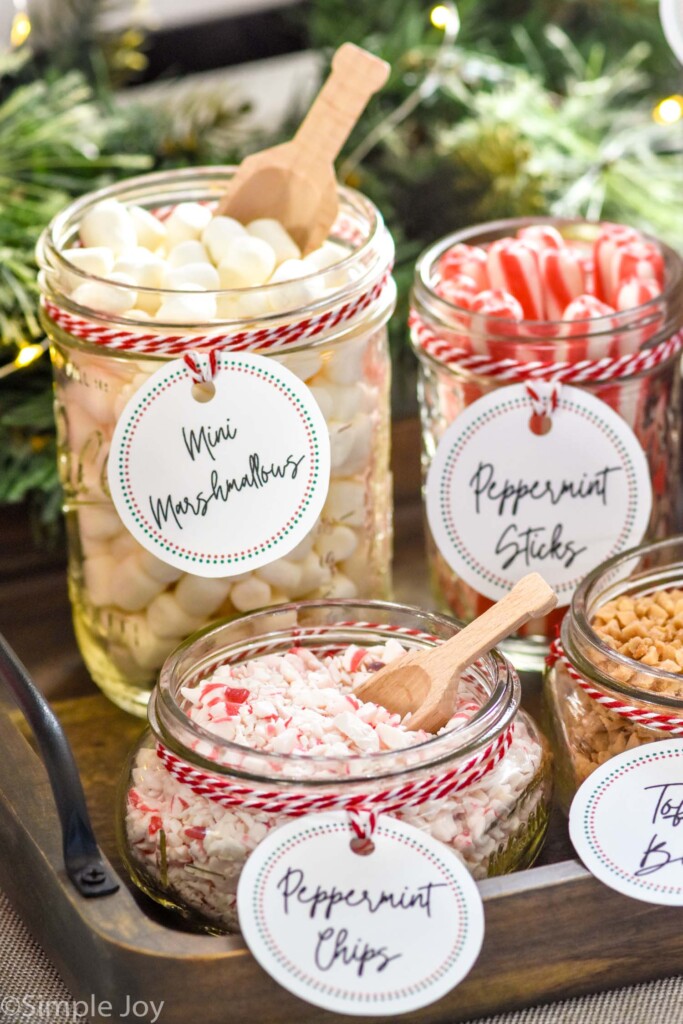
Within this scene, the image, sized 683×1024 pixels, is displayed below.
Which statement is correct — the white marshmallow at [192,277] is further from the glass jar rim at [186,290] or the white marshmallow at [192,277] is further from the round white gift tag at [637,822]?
the round white gift tag at [637,822]

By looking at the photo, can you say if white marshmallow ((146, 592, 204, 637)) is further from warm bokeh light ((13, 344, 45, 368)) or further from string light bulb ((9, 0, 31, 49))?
string light bulb ((9, 0, 31, 49))

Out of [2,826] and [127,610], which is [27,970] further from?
[127,610]

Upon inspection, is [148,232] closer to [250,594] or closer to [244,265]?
[244,265]

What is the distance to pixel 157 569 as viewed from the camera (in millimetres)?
720

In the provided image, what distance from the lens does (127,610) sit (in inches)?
29.4

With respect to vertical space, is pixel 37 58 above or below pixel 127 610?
above

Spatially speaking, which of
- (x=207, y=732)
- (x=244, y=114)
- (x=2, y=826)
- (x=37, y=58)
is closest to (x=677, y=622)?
(x=207, y=732)

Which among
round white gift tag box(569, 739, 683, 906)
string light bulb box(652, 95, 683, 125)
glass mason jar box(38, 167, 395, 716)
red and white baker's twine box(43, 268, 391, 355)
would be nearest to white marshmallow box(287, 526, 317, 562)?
glass mason jar box(38, 167, 395, 716)

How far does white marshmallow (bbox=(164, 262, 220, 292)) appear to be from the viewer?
0.71 metres

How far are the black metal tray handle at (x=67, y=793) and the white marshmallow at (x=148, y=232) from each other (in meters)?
0.29

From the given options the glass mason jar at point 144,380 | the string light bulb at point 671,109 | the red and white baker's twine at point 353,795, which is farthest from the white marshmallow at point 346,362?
the string light bulb at point 671,109

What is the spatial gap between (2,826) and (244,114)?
0.69 m

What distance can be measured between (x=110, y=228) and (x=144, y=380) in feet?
0.35

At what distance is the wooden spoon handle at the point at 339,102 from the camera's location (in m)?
0.75
